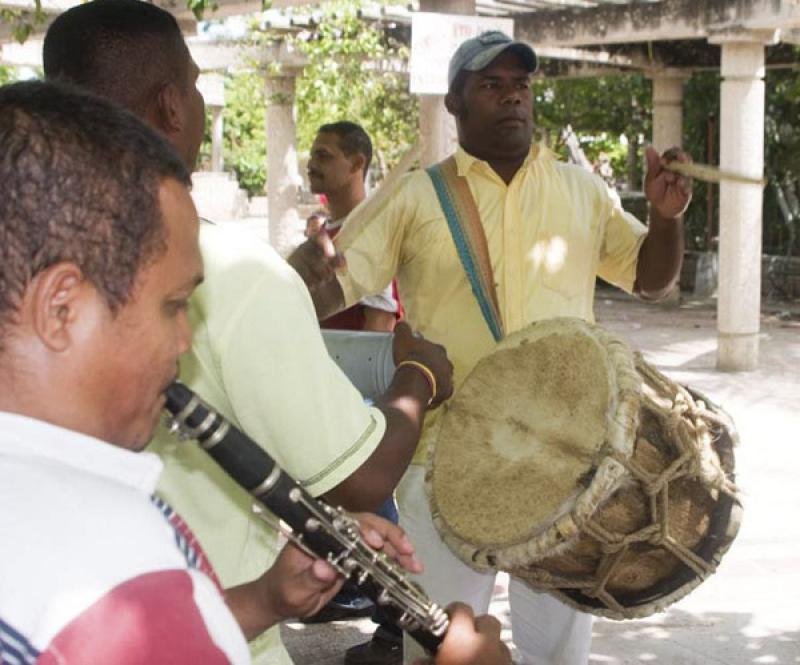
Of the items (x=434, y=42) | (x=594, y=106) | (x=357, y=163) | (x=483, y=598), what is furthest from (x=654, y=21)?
(x=483, y=598)

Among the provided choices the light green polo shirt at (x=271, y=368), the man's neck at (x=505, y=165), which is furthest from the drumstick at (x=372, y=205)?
the light green polo shirt at (x=271, y=368)

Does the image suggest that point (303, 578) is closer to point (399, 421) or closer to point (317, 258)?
point (399, 421)

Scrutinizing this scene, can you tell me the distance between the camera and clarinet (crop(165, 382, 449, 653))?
1.52 metres

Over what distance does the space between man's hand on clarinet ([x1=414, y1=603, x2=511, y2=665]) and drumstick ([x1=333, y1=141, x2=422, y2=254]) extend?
1236mm

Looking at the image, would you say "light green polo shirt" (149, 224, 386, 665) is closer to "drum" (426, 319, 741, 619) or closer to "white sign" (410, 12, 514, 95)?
"drum" (426, 319, 741, 619)

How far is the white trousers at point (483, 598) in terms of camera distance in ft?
11.2

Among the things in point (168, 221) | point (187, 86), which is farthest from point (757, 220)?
point (168, 221)

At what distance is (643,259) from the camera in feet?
11.9

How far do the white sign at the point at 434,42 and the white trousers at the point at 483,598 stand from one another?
2.45m

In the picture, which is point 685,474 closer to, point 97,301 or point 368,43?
point 97,301

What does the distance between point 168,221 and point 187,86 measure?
871 millimetres

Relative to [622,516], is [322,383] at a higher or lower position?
higher

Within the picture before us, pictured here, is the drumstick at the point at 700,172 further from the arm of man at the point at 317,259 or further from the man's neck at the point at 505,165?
the arm of man at the point at 317,259

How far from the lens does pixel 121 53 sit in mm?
2016
